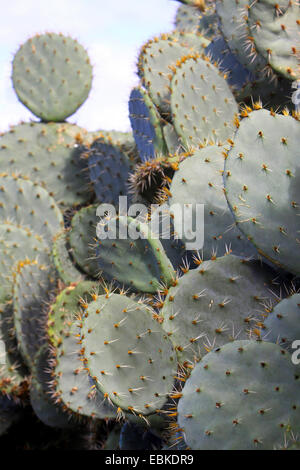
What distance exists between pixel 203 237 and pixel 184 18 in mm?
2561

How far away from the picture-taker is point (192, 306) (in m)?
1.66

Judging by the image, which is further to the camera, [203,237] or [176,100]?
[176,100]

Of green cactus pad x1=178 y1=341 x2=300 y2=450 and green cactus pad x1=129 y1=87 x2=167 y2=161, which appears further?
green cactus pad x1=129 y1=87 x2=167 y2=161

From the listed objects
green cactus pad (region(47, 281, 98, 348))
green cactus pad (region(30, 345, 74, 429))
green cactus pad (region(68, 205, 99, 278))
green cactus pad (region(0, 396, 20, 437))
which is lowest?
green cactus pad (region(0, 396, 20, 437))

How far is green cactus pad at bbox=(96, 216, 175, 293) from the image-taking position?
6.00 ft

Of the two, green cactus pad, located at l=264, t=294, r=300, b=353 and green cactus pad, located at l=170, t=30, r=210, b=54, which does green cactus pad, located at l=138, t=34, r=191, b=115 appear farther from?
green cactus pad, located at l=264, t=294, r=300, b=353

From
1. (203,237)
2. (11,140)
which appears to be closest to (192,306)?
(203,237)

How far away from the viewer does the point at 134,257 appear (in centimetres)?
195

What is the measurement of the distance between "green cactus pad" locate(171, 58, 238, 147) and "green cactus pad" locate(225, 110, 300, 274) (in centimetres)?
69

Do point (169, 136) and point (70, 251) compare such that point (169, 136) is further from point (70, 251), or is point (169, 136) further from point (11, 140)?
point (11, 140)

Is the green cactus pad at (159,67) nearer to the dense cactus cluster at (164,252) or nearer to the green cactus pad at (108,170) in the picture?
the dense cactus cluster at (164,252)

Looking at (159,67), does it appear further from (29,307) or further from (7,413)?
(7,413)

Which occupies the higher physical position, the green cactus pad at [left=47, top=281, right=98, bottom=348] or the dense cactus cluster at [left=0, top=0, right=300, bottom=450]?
the dense cactus cluster at [left=0, top=0, right=300, bottom=450]

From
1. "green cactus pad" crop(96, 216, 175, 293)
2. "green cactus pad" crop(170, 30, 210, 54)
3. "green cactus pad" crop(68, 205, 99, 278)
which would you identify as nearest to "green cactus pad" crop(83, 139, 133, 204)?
"green cactus pad" crop(68, 205, 99, 278)
